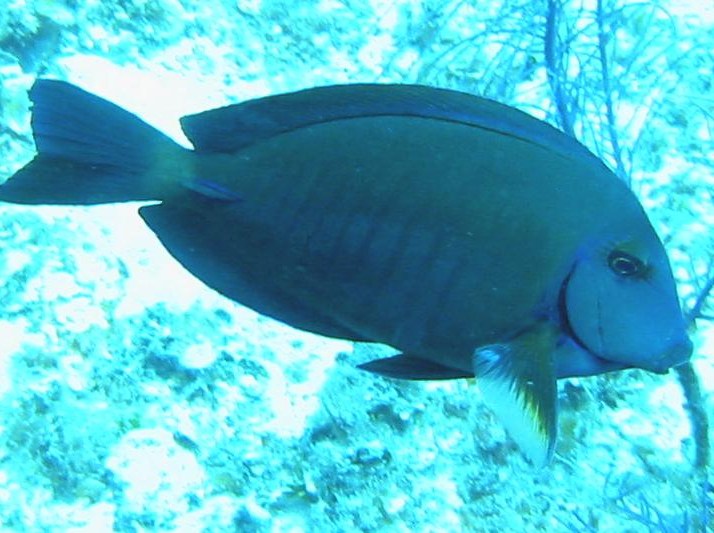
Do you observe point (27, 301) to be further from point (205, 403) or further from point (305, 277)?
point (305, 277)

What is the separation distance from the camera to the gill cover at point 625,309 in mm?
1267

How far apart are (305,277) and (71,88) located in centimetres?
54

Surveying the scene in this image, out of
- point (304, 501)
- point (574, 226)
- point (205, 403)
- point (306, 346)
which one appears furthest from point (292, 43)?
point (574, 226)

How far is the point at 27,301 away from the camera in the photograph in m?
2.41

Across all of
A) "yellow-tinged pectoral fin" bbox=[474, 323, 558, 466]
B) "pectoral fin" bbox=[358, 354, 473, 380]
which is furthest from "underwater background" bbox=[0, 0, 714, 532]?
"yellow-tinged pectoral fin" bbox=[474, 323, 558, 466]

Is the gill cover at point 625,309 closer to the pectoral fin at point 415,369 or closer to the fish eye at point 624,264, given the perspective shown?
the fish eye at point 624,264

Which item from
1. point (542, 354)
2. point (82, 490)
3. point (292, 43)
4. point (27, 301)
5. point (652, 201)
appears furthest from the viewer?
point (292, 43)

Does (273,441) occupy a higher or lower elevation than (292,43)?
lower

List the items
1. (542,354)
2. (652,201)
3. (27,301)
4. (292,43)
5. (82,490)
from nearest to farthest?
(542,354)
(82,490)
(27,301)
(652,201)
(292,43)

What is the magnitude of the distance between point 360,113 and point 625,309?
586 millimetres

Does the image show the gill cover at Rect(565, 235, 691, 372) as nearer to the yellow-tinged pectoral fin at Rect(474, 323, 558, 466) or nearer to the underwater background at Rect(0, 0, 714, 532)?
the yellow-tinged pectoral fin at Rect(474, 323, 558, 466)

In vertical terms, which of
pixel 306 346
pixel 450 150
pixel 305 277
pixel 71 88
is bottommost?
pixel 306 346

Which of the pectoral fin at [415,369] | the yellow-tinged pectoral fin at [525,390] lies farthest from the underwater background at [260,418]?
the yellow-tinged pectoral fin at [525,390]

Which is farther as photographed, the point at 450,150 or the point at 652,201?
the point at 652,201
